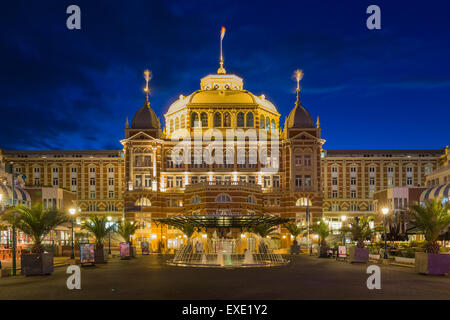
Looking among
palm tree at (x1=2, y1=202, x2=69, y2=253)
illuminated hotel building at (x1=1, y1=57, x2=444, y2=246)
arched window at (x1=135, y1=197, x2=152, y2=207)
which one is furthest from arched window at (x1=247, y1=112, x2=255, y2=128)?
palm tree at (x1=2, y1=202, x2=69, y2=253)

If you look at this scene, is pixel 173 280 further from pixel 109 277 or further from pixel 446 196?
pixel 446 196

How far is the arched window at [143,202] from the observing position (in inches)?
3565

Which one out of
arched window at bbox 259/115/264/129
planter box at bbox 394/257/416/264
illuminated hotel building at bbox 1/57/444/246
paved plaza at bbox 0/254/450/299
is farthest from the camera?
arched window at bbox 259/115/264/129

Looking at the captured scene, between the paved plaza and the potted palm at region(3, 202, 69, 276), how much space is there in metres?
0.93

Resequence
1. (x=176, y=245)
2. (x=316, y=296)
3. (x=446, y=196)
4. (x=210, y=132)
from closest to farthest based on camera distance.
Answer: (x=316, y=296) → (x=446, y=196) → (x=176, y=245) → (x=210, y=132)

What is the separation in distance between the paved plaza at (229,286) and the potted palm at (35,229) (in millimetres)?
929

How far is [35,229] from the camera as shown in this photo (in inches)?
1378

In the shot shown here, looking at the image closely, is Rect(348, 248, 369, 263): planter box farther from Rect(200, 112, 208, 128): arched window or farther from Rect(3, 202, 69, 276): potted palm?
Rect(200, 112, 208, 128): arched window

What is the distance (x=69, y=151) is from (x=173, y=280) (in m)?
99.4

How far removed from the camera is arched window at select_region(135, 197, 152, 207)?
90.6 meters

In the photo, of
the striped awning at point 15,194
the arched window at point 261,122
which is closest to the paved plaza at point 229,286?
the striped awning at point 15,194

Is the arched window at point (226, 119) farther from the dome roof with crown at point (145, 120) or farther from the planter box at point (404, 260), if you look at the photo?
the planter box at point (404, 260)

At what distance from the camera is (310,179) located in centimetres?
9188

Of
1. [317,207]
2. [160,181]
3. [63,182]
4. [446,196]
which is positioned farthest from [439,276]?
[63,182]
